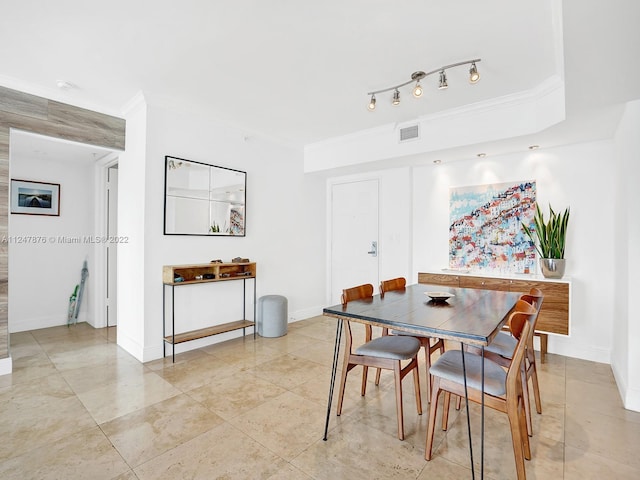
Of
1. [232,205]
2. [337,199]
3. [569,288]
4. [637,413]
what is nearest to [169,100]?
[232,205]

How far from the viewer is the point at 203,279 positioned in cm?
364

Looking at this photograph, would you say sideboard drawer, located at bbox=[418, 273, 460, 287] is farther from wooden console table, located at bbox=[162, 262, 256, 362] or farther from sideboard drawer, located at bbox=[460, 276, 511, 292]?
wooden console table, located at bbox=[162, 262, 256, 362]

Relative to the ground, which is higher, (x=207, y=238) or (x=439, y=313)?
(x=207, y=238)

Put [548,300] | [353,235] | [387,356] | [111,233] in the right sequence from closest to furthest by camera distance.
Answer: [387,356] < [548,300] < [111,233] < [353,235]

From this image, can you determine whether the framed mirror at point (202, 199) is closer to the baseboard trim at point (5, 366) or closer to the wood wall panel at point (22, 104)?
the wood wall panel at point (22, 104)

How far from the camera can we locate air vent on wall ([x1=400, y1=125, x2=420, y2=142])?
3.95 meters

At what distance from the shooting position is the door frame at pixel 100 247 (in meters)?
4.60

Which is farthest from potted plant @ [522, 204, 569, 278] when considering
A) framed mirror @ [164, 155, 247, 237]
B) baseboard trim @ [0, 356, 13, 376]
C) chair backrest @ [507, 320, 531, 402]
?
baseboard trim @ [0, 356, 13, 376]

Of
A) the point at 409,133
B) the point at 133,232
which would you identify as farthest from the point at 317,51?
the point at 133,232

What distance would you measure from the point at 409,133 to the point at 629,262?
2.46 meters

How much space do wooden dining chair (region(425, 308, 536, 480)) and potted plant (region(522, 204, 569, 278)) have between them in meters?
2.00

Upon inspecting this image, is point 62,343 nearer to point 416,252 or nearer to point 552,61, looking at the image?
point 416,252

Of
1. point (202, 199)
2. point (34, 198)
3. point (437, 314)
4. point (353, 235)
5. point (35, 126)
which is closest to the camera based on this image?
point (437, 314)

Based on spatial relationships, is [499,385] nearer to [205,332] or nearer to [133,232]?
[205,332]
